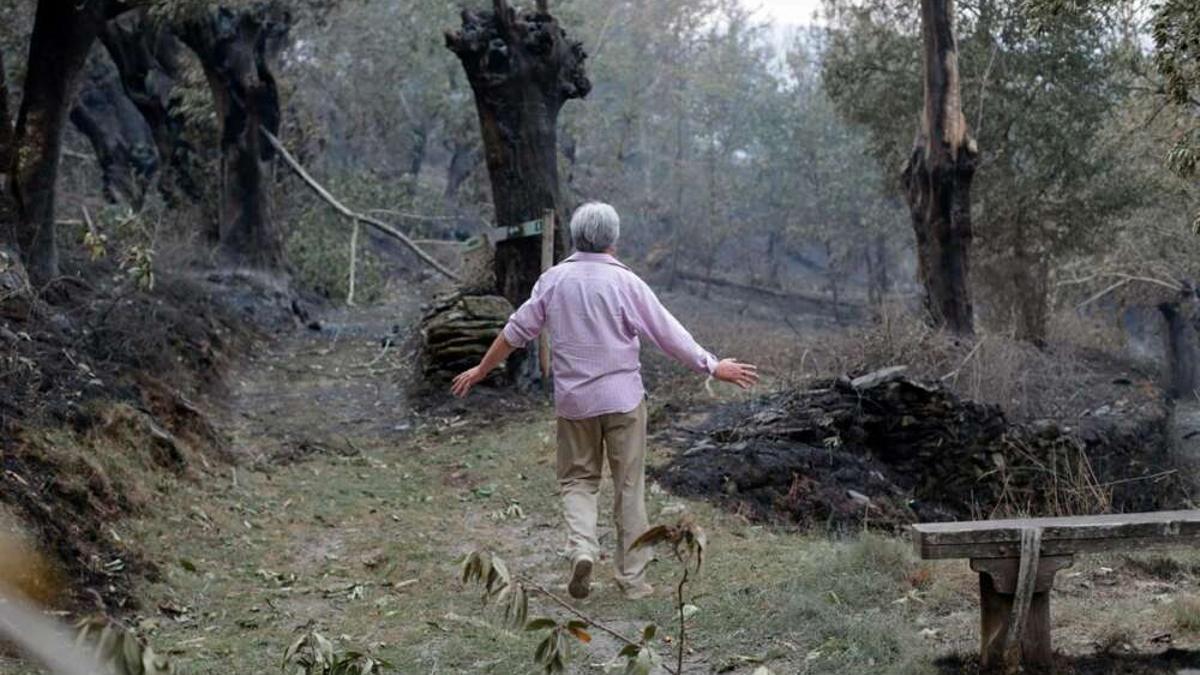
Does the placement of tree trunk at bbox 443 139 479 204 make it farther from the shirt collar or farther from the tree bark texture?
the shirt collar

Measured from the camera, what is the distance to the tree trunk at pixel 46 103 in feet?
41.6

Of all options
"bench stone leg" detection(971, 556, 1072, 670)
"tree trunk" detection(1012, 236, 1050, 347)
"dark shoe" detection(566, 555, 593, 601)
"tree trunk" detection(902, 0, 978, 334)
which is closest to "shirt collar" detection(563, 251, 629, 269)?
"dark shoe" detection(566, 555, 593, 601)

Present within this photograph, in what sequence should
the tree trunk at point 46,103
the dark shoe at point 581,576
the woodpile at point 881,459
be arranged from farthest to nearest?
the tree trunk at point 46,103
the woodpile at point 881,459
the dark shoe at point 581,576

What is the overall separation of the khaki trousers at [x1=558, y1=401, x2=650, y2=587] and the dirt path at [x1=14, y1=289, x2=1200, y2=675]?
307mm

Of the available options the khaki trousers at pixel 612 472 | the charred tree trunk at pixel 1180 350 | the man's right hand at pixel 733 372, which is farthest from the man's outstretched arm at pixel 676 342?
the charred tree trunk at pixel 1180 350

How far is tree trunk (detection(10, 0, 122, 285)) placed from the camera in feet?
41.6

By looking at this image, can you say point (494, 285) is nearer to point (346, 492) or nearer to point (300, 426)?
point (300, 426)

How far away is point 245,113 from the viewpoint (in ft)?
72.6

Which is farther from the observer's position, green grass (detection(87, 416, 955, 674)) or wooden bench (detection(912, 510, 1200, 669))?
green grass (detection(87, 416, 955, 674))

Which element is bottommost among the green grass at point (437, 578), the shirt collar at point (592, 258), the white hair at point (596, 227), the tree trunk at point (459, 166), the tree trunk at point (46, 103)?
the green grass at point (437, 578)

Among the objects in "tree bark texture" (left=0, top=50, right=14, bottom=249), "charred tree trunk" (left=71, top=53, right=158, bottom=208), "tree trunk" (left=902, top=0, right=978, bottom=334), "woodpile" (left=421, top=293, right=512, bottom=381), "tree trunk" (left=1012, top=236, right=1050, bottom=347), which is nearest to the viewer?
"tree bark texture" (left=0, top=50, right=14, bottom=249)

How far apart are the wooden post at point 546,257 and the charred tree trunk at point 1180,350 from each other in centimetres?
1435

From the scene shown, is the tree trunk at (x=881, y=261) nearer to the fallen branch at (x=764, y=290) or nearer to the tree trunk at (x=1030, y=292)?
the fallen branch at (x=764, y=290)

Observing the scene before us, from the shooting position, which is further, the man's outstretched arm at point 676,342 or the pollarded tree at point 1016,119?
the pollarded tree at point 1016,119
